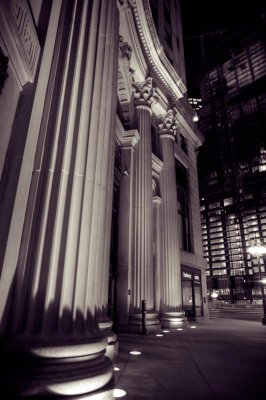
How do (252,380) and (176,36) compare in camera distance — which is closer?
(252,380)

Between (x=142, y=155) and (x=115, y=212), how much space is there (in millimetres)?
2944

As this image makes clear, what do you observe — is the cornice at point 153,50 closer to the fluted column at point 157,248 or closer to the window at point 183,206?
the window at point 183,206

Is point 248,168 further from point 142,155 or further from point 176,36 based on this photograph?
point 142,155

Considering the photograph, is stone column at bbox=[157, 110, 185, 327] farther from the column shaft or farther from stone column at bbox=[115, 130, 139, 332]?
stone column at bbox=[115, 130, 139, 332]

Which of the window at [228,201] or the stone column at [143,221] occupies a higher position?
the window at [228,201]

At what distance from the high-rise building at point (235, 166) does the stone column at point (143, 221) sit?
4087 centimetres

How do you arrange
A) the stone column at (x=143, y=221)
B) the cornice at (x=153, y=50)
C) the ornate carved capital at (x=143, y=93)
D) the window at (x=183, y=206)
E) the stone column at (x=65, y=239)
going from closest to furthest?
the stone column at (x=65, y=239), the stone column at (x=143, y=221), the cornice at (x=153, y=50), the ornate carved capital at (x=143, y=93), the window at (x=183, y=206)

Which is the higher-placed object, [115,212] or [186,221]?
[186,221]

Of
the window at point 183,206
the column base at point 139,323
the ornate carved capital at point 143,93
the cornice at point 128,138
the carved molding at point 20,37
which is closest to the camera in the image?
the carved molding at point 20,37

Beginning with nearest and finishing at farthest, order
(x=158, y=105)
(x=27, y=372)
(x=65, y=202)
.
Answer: (x=27, y=372) < (x=65, y=202) < (x=158, y=105)

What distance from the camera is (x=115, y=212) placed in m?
11.3

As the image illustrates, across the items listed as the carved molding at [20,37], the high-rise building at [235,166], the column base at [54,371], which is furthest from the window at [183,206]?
the high-rise building at [235,166]

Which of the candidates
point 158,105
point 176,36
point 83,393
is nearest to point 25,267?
point 83,393

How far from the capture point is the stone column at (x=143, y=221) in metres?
9.48
